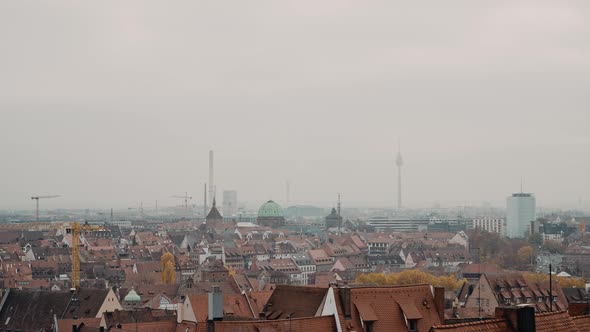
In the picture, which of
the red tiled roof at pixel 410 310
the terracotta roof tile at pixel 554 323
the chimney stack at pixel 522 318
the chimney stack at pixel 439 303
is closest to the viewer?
the chimney stack at pixel 522 318

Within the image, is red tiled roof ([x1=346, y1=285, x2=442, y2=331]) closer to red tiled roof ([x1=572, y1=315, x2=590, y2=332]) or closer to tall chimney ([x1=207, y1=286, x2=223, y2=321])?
tall chimney ([x1=207, y1=286, x2=223, y2=321])

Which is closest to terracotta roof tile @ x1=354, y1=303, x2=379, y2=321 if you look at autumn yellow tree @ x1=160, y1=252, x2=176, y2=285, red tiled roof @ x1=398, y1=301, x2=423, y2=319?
red tiled roof @ x1=398, y1=301, x2=423, y2=319

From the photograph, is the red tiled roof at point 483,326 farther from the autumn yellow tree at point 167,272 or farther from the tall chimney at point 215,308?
the autumn yellow tree at point 167,272

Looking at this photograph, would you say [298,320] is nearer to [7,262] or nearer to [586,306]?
[586,306]

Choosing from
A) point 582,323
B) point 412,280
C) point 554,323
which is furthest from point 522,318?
point 412,280

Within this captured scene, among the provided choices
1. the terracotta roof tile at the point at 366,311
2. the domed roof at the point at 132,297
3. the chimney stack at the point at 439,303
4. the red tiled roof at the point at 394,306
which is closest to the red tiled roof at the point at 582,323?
the red tiled roof at the point at 394,306

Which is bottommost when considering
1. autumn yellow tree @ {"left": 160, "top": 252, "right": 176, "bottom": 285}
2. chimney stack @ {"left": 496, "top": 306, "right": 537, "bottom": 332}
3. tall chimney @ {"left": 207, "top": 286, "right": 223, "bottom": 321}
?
autumn yellow tree @ {"left": 160, "top": 252, "right": 176, "bottom": 285}

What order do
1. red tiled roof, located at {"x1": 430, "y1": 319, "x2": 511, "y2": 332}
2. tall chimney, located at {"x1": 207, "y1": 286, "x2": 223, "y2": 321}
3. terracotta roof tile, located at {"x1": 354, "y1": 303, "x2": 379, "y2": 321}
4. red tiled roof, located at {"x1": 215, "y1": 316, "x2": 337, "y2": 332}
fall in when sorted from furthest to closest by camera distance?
terracotta roof tile, located at {"x1": 354, "y1": 303, "x2": 379, "y2": 321}, tall chimney, located at {"x1": 207, "y1": 286, "x2": 223, "y2": 321}, red tiled roof, located at {"x1": 215, "y1": 316, "x2": 337, "y2": 332}, red tiled roof, located at {"x1": 430, "y1": 319, "x2": 511, "y2": 332}

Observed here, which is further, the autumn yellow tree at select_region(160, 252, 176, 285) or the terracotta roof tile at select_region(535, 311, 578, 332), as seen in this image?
the autumn yellow tree at select_region(160, 252, 176, 285)

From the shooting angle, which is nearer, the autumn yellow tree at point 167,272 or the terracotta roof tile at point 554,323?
the terracotta roof tile at point 554,323

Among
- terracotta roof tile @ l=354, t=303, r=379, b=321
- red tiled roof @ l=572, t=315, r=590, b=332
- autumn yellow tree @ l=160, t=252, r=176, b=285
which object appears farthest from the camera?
autumn yellow tree @ l=160, t=252, r=176, b=285

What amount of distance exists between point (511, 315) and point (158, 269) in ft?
471

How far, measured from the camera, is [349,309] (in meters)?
56.1

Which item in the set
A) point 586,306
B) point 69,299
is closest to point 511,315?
point 586,306
